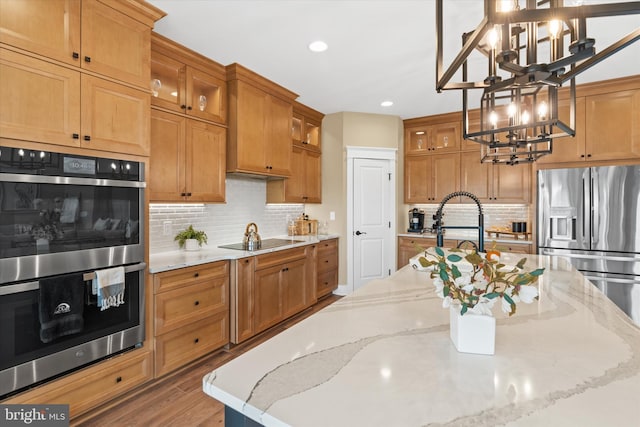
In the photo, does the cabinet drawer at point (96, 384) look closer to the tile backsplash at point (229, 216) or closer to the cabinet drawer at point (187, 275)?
the cabinet drawer at point (187, 275)

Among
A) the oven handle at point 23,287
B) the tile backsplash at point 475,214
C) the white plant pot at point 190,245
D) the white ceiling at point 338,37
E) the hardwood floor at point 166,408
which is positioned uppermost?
the white ceiling at point 338,37

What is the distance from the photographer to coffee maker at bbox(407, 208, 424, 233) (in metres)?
4.89

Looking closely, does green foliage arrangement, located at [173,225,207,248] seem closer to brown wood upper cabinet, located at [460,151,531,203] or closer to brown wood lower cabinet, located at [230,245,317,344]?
brown wood lower cabinet, located at [230,245,317,344]

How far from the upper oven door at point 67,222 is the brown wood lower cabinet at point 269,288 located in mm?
1012

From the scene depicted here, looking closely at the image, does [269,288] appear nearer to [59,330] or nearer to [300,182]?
[300,182]

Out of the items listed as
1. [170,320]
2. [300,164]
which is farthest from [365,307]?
[300,164]

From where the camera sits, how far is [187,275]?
99.0 inches

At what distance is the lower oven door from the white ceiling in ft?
6.18

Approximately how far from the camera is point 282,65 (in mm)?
3129

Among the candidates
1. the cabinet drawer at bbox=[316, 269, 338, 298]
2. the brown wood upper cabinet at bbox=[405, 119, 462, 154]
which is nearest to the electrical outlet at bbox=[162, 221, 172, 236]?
the cabinet drawer at bbox=[316, 269, 338, 298]

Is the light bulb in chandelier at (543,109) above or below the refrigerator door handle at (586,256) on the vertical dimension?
above

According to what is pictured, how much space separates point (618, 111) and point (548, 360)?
13.4 ft

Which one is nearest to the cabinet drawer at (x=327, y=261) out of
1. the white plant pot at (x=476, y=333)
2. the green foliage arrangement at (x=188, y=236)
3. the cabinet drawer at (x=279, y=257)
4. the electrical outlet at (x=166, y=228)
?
the cabinet drawer at (x=279, y=257)

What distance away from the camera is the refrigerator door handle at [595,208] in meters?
3.33
